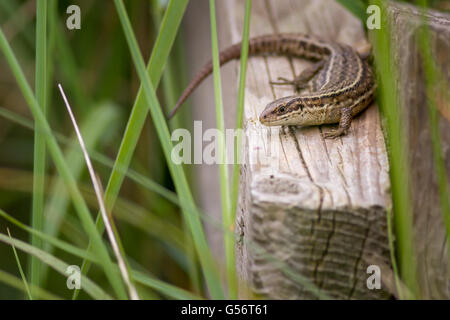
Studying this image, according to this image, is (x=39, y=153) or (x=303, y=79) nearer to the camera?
(x=39, y=153)

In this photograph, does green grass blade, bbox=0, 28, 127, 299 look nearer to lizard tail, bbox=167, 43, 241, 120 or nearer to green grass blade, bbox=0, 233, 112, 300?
green grass blade, bbox=0, 233, 112, 300

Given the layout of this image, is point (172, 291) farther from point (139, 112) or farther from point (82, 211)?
point (139, 112)

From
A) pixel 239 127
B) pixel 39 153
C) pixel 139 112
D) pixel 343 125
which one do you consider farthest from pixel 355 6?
pixel 39 153

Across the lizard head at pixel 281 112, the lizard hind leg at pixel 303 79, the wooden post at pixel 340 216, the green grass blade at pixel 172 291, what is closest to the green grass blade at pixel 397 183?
the wooden post at pixel 340 216

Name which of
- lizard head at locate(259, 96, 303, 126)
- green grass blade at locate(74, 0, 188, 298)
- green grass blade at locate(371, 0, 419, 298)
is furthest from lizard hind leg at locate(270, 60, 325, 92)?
green grass blade at locate(371, 0, 419, 298)

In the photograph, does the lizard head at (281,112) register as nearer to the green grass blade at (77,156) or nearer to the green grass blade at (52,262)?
the green grass blade at (52,262)

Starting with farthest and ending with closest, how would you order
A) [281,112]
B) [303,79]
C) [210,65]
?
[210,65], [303,79], [281,112]

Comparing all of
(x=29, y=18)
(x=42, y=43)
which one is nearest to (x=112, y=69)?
(x=29, y=18)
